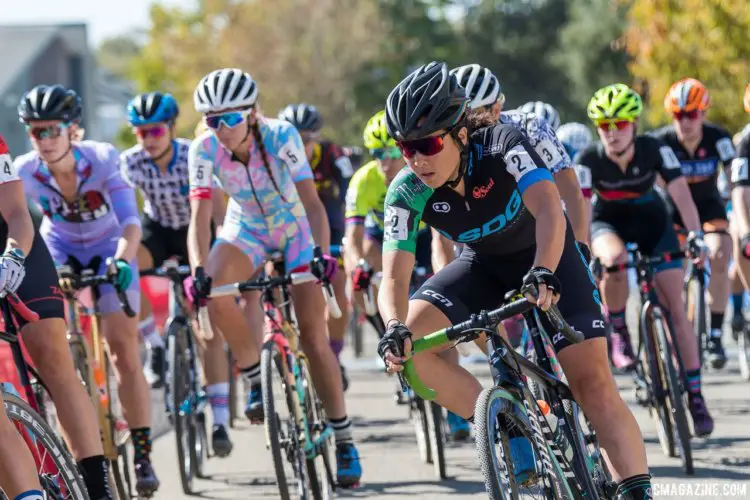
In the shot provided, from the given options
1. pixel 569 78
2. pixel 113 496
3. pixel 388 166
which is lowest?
pixel 113 496

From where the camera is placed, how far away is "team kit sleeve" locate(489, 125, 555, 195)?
18.5 ft

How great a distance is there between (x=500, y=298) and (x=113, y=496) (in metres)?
2.11

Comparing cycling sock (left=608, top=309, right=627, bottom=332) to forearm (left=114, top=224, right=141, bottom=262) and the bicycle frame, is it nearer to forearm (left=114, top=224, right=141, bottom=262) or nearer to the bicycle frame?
the bicycle frame

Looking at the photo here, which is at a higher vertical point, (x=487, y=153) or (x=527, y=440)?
(x=487, y=153)

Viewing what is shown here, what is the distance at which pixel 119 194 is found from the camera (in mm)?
8141

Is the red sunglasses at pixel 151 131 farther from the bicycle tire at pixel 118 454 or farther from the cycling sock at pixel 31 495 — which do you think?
the cycling sock at pixel 31 495

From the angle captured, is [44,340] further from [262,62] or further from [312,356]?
[262,62]

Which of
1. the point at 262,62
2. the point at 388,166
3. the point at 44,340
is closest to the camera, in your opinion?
the point at 44,340

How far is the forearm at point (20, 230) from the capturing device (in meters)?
5.95

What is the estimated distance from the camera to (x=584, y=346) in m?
5.87

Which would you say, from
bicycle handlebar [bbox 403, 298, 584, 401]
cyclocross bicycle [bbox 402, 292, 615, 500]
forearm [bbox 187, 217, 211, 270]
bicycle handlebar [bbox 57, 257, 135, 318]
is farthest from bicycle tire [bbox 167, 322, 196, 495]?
bicycle handlebar [bbox 403, 298, 584, 401]

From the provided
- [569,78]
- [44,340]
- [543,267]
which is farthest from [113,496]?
[569,78]

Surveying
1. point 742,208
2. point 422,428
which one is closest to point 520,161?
point 422,428

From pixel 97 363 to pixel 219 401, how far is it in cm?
94
